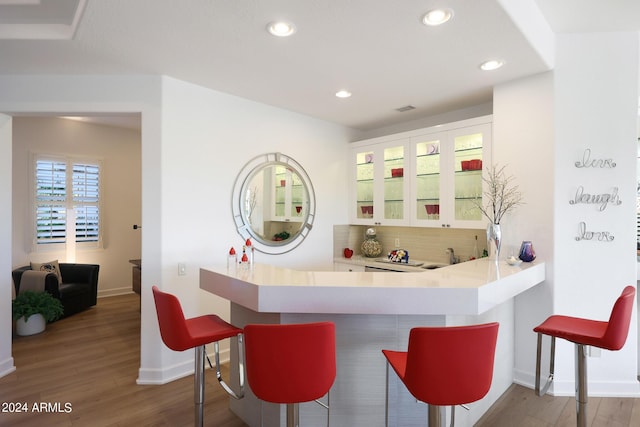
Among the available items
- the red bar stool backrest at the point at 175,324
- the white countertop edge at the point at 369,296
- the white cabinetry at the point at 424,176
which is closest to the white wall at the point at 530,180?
the white cabinetry at the point at 424,176

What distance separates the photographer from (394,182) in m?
4.33

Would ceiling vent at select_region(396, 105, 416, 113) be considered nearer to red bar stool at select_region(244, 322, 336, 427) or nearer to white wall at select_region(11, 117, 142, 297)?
red bar stool at select_region(244, 322, 336, 427)

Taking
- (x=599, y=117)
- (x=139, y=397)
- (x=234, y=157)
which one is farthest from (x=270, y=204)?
(x=599, y=117)

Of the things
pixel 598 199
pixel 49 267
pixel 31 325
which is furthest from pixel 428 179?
pixel 49 267

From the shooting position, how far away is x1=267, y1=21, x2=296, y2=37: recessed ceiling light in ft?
7.17

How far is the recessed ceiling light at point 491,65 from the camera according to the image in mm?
2716

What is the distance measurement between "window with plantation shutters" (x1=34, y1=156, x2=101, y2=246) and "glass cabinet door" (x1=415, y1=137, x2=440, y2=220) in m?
5.25

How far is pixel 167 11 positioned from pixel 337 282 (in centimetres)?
184

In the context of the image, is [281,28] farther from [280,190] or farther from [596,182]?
[596,182]

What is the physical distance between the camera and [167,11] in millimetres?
2049

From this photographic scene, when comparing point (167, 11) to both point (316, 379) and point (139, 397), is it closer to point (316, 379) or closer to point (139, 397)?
point (316, 379)

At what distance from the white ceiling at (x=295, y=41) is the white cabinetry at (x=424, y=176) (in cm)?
54

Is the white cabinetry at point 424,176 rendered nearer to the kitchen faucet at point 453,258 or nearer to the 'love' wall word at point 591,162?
the kitchen faucet at point 453,258

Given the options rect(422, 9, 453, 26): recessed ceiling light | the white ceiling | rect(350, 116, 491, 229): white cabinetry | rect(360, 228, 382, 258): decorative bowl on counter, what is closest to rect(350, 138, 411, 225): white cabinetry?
rect(350, 116, 491, 229): white cabinetry
